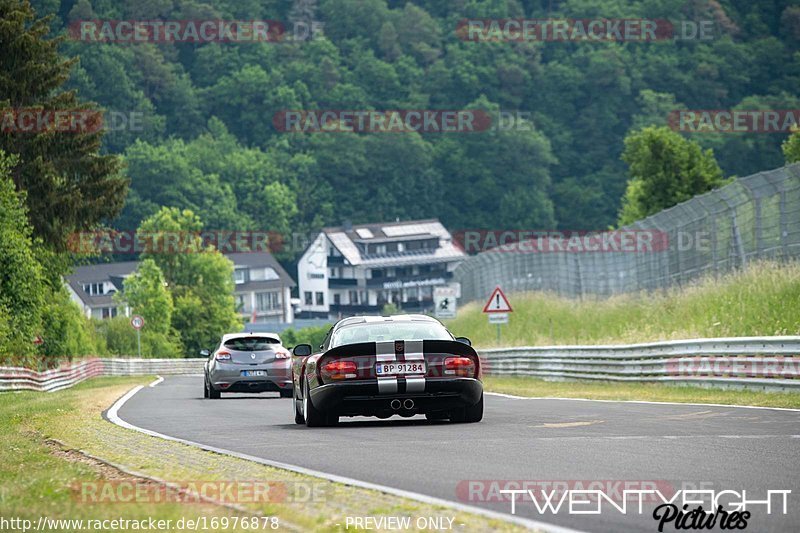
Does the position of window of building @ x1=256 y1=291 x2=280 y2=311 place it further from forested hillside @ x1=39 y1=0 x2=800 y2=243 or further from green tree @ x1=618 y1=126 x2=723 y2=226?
green tree @ x1=618 y1=126 x2=723 y2=226

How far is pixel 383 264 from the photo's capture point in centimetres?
15062

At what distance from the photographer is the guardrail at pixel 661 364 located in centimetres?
2116

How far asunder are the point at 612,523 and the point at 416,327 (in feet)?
28.8

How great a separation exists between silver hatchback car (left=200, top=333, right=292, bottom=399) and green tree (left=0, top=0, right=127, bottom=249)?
21047 millimetres

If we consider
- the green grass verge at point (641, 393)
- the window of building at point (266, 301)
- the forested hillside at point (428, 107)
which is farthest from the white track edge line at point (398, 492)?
the window of building at point (266, 301)

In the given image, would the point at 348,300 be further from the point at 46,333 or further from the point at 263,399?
the point at 263,399

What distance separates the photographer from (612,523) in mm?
8109

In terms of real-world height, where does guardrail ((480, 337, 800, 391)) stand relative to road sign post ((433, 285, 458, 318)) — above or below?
below

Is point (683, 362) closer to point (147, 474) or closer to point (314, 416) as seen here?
point (314, 416)

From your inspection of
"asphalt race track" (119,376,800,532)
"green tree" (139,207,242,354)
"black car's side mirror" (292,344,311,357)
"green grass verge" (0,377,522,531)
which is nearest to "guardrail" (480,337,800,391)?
"asphalt race track" (119,376,800,532)

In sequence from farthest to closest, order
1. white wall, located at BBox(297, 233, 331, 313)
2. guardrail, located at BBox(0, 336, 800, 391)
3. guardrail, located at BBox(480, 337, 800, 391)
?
white wall, located at BBox(297, 233, 331, 313) < guardrail, located at BBox(0, 336, 800, 391) < guardrail, located at BBox(480, 337, 800, 391)

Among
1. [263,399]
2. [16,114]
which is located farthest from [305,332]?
[263,399]

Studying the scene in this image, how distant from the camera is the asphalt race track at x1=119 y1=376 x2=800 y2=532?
9.45 metres

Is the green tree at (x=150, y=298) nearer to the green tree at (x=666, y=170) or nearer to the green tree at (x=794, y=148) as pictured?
the green tree at (x=666, y=170)
